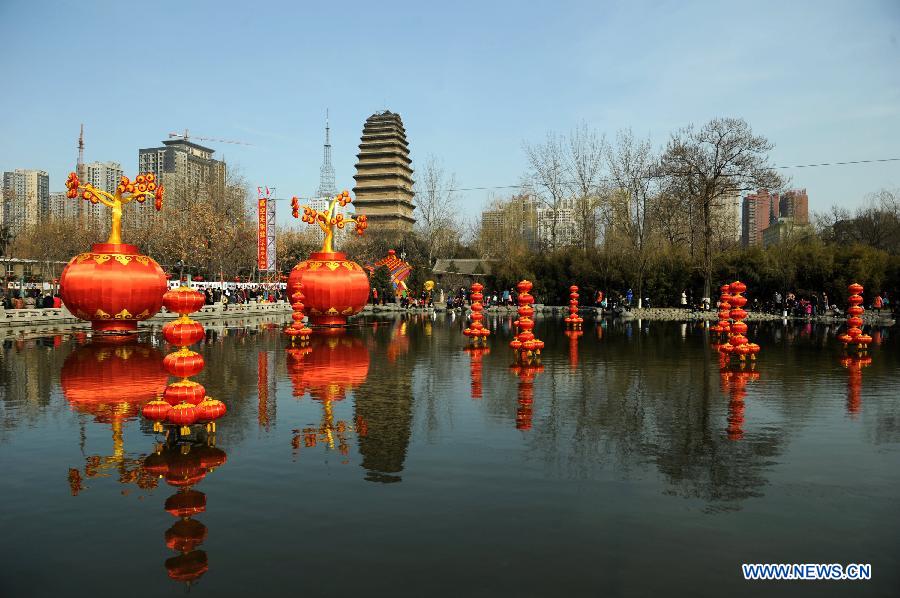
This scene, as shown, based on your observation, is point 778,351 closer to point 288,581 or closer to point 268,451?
point 268,451

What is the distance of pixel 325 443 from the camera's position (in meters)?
7.11

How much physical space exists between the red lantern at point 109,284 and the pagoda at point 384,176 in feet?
208

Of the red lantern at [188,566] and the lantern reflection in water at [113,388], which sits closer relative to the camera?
the red lantern at [188,566]

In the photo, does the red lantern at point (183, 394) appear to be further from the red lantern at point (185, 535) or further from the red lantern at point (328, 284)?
the red lantern at point (328, 284)

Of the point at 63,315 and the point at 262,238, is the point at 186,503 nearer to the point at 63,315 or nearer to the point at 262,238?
the point at 63,315

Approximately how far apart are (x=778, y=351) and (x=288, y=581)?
15420mm

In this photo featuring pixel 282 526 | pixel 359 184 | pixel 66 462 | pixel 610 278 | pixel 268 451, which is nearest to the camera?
pixel 282 526

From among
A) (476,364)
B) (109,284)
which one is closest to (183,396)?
(476,364)

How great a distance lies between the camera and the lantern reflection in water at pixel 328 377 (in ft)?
24.3

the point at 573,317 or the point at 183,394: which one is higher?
the point at 573,317

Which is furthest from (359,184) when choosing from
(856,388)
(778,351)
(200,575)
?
(200,575)

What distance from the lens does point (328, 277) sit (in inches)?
837

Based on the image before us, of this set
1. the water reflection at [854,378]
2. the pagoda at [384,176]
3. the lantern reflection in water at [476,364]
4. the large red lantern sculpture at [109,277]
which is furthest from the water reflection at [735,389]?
the pagoda at [384,176]

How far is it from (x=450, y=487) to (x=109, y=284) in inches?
571
